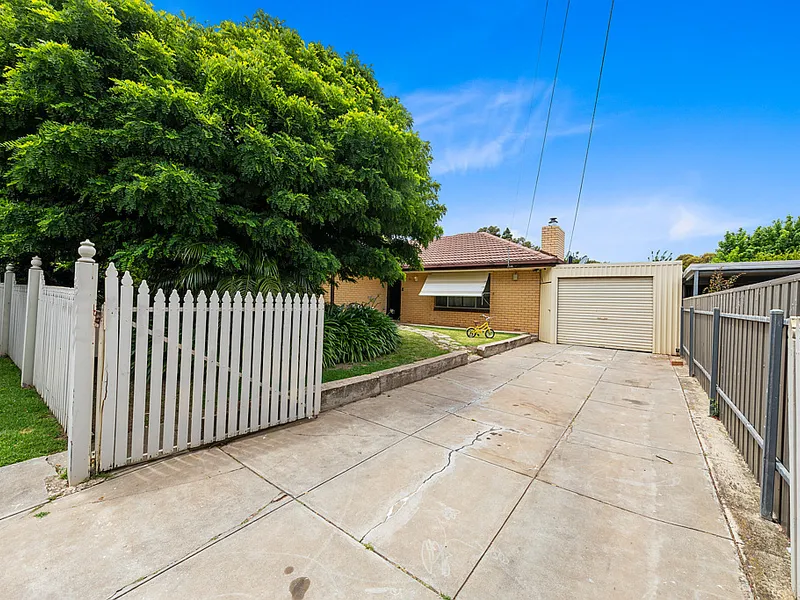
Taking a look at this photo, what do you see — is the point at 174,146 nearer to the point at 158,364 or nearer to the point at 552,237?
the point at 158,364

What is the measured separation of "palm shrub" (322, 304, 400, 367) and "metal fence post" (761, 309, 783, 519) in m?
5.75

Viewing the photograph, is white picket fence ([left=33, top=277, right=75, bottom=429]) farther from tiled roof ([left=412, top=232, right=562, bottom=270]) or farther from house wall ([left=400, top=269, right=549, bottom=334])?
house wall ([left=400, top=269, right=549, bottom=334])

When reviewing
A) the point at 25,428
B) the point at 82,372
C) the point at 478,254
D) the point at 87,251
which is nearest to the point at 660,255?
the point at 478,254

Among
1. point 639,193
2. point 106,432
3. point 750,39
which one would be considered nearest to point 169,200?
point 106,432

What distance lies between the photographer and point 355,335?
7.58 meters

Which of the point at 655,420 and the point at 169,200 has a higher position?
the point at 169,200

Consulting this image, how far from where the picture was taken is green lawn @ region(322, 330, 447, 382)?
20.1ft

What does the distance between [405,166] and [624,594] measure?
6093 millimetres

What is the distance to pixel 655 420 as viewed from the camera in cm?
489

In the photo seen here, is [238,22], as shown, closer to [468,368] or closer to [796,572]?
[468,368]

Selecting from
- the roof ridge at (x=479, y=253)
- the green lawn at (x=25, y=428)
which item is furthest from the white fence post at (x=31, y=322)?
the roof ridge at (x=479, y=253)

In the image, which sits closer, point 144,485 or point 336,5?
point 144,485

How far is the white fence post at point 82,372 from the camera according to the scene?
283cm

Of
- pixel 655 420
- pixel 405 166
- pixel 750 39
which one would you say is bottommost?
pixel 655 420
